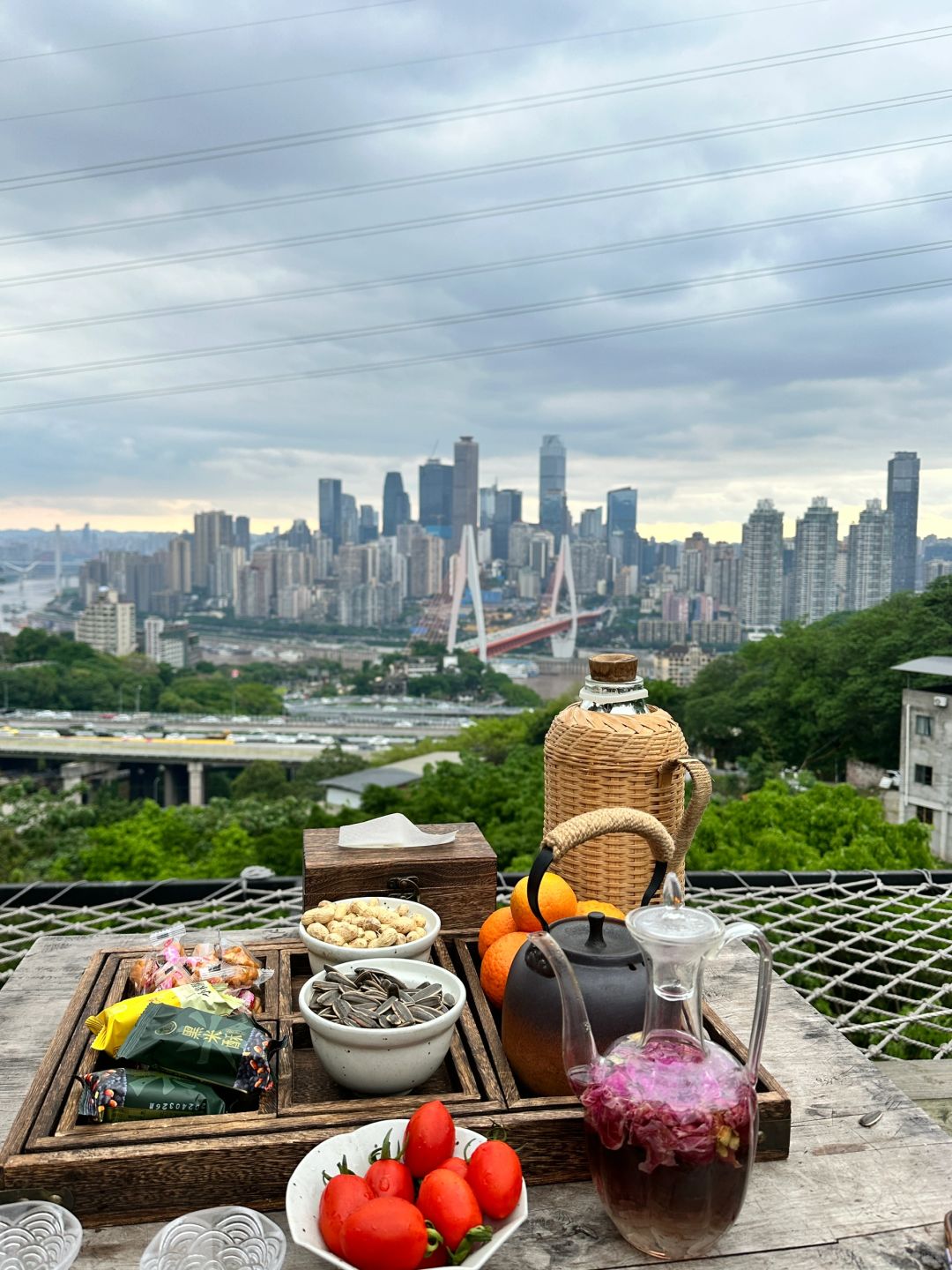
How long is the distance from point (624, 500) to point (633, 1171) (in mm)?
21475

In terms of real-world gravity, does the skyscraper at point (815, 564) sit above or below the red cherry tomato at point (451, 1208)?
above

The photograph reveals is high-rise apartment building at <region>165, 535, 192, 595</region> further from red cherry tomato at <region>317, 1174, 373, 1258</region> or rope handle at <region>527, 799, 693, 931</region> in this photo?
red cherry tomato at <region>317, 1174, 373, 1258</region>

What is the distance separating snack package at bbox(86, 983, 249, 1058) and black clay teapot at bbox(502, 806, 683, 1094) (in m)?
0.30

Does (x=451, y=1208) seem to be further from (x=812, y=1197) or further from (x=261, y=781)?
(x=261, y=781)

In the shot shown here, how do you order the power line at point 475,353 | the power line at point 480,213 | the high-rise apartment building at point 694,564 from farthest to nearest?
the high-rise apartment building at point 694,564, the power line at point 475,353, the power line at point 480,213

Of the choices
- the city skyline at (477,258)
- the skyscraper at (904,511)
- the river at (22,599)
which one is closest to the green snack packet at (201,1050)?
the city skyline at (477,258)

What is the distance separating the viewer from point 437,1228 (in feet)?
2.45

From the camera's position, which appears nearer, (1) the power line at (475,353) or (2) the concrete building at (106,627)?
(1) the power line at (475,353)

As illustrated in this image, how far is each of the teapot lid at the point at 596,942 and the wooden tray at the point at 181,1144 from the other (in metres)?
0.16

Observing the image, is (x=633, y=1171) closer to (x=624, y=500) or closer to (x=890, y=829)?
(x=890, y=829)

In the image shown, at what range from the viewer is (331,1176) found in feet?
2.69

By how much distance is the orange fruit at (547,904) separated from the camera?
1.12m

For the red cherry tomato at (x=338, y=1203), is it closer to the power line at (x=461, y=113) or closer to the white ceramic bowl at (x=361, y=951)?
the white ceramic bowl at (x=361, y=951)

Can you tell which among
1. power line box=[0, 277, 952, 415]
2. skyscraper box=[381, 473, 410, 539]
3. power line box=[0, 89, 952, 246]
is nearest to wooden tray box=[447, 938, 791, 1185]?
power line box=[0, 89, 952, 246]
